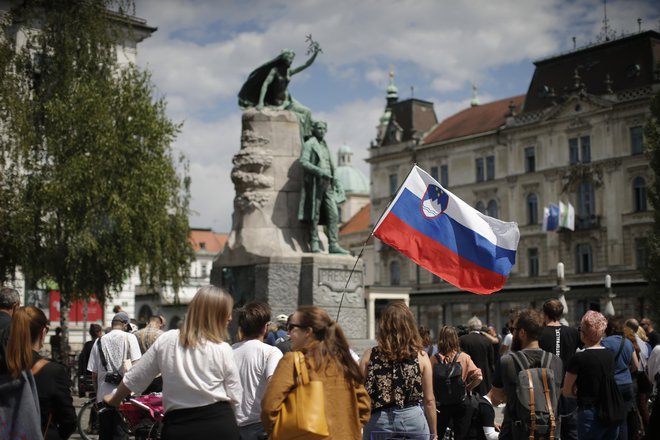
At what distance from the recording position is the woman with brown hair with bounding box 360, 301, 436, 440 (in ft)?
20.8

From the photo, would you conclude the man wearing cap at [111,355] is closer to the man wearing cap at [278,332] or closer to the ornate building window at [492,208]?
the man wearing cap at [278,332]

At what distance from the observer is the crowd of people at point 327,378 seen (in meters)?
5.29

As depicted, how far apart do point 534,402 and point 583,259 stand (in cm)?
5767

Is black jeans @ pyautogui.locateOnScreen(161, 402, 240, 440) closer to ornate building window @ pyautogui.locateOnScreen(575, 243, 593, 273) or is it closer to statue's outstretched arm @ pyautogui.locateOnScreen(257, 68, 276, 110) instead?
statue's outstretched arm @ pyautogui.locateOnScreen(257, 68, 276, 110)

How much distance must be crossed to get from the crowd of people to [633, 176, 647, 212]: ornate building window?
2072 inches

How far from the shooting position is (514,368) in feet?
22.5

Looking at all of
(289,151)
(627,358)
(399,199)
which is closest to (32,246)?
(289,151)

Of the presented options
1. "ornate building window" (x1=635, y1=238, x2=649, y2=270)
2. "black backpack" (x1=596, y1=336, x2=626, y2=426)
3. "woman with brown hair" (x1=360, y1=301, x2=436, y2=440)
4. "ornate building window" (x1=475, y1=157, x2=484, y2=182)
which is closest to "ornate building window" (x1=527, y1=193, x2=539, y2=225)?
"ornate building window" (x1=475, y1=157, x2=484, y2=182)

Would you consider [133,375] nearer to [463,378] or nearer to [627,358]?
[463,378]

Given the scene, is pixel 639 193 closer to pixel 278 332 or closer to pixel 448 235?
pixel 278 332

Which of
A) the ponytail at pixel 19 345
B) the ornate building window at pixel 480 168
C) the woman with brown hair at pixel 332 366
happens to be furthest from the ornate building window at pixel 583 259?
the ponytail at pixel 19 345

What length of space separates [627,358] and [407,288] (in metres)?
62.8

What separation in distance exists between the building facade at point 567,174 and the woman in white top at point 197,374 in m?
50.8

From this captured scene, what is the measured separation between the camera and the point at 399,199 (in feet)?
31.7
